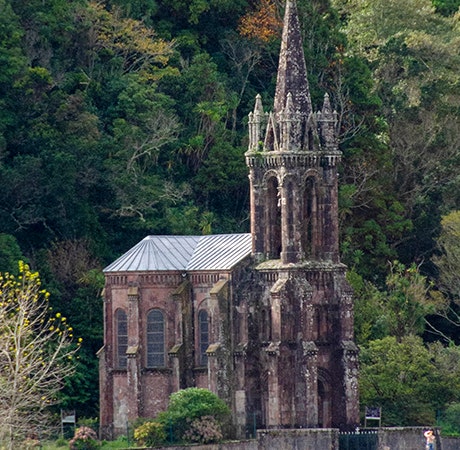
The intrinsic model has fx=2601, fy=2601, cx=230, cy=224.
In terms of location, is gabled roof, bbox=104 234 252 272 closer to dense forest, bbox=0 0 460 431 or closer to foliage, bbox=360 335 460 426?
dense forest, bbox=0 0 460 431

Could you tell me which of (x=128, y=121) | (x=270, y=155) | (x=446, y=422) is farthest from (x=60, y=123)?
(x=446, y=422)

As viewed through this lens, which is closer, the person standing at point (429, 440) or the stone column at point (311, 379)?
the person standing at point (429, 440)

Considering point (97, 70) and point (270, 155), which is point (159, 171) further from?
point (270, 155)

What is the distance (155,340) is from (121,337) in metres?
1.80

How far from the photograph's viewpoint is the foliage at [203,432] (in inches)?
4690

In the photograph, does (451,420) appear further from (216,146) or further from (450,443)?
(216,146)

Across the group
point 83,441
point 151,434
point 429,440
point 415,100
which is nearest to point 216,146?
point 415,100

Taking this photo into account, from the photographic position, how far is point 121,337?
128 meters

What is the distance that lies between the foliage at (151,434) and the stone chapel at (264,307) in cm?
489

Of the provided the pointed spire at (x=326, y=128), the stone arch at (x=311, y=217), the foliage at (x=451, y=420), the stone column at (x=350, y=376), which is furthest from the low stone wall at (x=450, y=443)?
the pointed spire at (x=326, y=128)

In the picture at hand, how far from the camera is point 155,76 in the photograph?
149m

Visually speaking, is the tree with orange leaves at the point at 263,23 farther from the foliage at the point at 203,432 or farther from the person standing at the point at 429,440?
the person standing at the point at 429,440

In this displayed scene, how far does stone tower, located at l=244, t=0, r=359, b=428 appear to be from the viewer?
123 m

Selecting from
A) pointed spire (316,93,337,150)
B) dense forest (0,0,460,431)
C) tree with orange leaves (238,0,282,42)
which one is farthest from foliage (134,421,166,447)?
tree with orange leaves (238,0,282,42)
